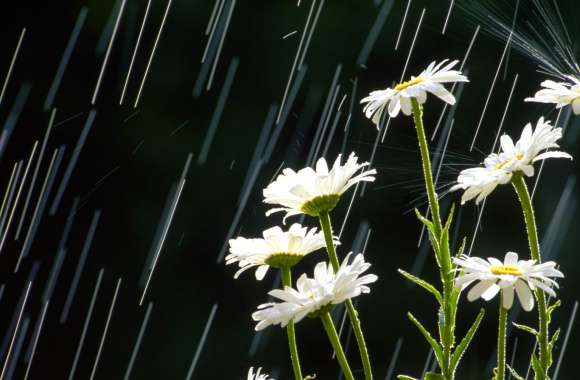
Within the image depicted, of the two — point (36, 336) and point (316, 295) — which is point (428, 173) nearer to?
point (316, 295)

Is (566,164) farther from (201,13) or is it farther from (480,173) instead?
(480,173)

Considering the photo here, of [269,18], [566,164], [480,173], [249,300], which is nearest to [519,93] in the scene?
[566,164]

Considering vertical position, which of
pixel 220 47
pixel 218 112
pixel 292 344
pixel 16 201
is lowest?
pixel 16 201

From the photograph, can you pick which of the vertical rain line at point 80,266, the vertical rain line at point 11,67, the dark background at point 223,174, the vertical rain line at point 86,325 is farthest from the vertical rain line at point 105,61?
the vertical rain line at point 86,325

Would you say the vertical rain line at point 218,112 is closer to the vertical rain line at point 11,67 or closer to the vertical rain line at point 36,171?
the vertical rain line at point 36,171

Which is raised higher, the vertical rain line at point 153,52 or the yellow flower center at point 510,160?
the vertical rain line at point 153,52

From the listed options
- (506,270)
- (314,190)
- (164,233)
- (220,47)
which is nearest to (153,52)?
A: (220,47)
